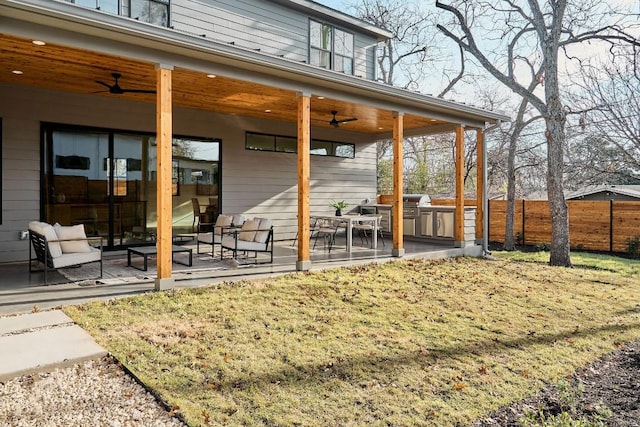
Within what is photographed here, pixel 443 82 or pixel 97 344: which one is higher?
A: pixel 443 82

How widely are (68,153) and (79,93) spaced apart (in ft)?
3.48

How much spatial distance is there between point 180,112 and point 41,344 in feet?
20.0

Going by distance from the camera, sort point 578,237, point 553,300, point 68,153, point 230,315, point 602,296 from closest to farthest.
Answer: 1. point 230,315
2. point 553,300
3. point 602,296
4. point 68,153
5. point 578,237

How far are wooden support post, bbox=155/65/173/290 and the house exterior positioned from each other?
0.02 m

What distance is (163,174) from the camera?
533 centimetres

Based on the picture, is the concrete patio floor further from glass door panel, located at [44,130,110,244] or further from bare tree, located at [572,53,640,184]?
bare tree, located at [572,53,640,184]

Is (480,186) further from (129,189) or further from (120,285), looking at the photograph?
(120,285)

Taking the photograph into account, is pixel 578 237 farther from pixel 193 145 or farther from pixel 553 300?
pixel 193 145

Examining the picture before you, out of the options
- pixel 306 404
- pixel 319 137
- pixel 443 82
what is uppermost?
pixel 443 82

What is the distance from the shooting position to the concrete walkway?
3291mm

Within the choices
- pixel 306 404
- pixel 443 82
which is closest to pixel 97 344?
pixel 306 404

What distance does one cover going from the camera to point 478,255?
32.6ft

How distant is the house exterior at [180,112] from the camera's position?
17.5 feet

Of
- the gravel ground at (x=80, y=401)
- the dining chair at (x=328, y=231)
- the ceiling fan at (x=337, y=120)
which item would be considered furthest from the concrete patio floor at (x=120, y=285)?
the ceiling fan at (x=337, y=120)
